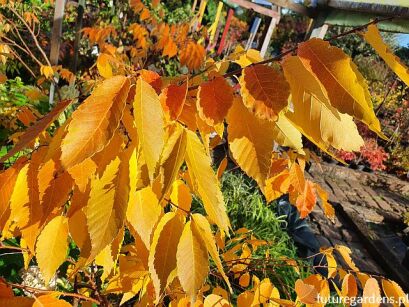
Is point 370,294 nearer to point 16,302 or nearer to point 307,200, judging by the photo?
point 307,200

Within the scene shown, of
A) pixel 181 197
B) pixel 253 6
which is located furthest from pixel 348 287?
pixel 253 6

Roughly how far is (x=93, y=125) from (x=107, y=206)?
0.38 ft

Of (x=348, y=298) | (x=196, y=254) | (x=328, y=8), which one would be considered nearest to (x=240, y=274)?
(x=348, y=298)

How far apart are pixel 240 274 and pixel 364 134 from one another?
813 centimetres

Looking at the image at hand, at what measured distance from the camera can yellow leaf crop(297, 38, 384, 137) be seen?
1.36 feet

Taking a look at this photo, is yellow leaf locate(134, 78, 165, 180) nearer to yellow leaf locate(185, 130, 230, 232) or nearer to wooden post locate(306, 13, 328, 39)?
yellow leaf locate(185, 130, 230, 232)

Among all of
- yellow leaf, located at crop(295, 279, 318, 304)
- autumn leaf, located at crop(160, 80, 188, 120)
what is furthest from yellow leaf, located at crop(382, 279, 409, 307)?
autumn leaf, located at crop(160, 80, 188, 120)

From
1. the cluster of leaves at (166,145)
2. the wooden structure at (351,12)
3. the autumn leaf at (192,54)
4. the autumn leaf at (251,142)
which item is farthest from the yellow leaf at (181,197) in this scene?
the autumn leaf at (192,54)

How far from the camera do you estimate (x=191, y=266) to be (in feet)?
1.78

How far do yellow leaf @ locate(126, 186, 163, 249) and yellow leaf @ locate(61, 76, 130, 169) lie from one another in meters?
0.19

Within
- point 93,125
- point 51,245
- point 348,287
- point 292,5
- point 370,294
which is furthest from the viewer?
point 292,5

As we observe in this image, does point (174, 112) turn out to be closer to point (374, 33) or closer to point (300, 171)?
point (374, 33)

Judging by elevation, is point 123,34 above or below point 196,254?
below

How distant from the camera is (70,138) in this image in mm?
399
